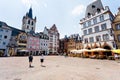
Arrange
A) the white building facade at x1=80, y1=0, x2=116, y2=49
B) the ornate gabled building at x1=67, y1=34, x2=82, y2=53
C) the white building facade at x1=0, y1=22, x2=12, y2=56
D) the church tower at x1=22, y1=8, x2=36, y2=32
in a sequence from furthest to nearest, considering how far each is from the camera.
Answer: the ornate gabled building at x1=67, y1=34, x2=82, y2=53
the church tower at x1=22, y1=8, x2=36, y2=32
the white building facade at x1=0, y1=22, x2=12, y2=56
the white building facade at x1=80, y1=0, x2=116, y2=49

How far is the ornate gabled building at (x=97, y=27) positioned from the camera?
32.2 metres

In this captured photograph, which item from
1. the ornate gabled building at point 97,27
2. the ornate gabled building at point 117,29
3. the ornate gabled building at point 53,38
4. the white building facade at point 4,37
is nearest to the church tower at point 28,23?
the ornate gabled building at point 53,38

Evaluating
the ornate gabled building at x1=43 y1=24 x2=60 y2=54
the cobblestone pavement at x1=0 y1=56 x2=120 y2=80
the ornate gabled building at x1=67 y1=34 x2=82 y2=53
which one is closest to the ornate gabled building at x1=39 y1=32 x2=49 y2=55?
the ornate gabled building at x1=43 y1=24 x2=60 y2=54

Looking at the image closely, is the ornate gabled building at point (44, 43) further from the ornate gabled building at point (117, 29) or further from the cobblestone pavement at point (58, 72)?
the cobblestone pavement at point (58, 72)

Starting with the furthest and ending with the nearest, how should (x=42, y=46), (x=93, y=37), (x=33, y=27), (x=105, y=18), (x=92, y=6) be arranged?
1. (x=33, y=27)
2. (x=42, y=46)
3. (x=92, y=6)
4. (x=93, y=37)
5. (x=105, y=18)

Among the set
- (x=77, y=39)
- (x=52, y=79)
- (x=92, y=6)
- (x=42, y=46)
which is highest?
(x=92, y=6)

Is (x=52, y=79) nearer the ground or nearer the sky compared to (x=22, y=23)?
nearer the ground

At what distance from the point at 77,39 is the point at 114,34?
46408mm

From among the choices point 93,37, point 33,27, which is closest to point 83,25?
point 93,37

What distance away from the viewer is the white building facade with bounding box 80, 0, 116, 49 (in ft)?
105

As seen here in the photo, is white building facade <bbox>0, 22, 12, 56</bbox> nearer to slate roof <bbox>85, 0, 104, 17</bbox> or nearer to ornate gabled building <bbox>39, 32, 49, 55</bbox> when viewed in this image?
ornate gabled building <bbox>39, 32, 49, 55</bbox>

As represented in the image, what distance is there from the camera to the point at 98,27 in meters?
35.7

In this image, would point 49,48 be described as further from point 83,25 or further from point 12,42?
point 83,25

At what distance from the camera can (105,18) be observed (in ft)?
110
